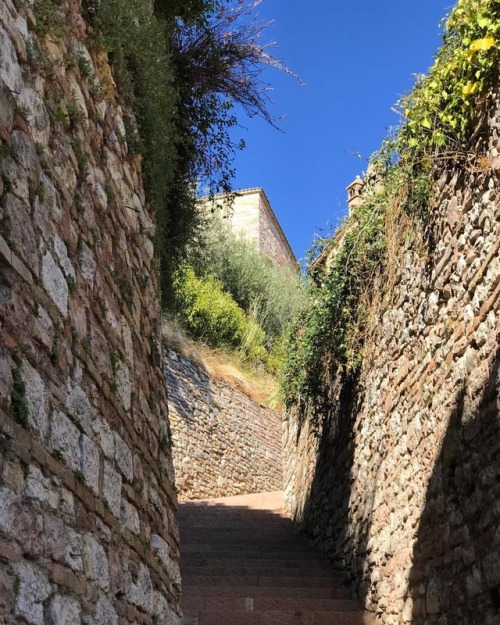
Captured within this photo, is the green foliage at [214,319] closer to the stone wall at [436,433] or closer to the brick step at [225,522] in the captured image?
the brick step at [225,522]

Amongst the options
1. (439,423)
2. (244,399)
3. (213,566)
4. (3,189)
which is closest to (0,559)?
(3,189)

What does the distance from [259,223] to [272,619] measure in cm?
1925

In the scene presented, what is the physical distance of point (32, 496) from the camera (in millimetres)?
2062

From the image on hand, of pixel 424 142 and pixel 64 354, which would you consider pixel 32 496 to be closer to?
pixel 64 354

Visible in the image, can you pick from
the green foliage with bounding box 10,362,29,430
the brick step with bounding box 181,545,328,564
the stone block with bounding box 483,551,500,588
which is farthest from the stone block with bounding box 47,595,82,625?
the brick step with bounding box 181,545,328,564

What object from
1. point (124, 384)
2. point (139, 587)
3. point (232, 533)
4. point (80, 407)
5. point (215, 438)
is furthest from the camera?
point (215, 438)

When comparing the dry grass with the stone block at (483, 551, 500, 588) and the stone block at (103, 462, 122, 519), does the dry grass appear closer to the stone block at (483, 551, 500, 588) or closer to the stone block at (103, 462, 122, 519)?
the stone block at (483, 551, 500, 588)

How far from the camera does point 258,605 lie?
18.9 feet

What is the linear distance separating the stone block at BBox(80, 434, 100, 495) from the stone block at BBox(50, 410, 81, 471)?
0.05 metres

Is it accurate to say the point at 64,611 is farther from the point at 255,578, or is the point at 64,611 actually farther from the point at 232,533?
the point at 232,533

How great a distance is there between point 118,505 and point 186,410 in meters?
10.3

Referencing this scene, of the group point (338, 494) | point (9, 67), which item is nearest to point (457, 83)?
point (9, 67)

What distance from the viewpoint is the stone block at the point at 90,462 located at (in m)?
2.60

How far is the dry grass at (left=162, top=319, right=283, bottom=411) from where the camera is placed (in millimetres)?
14430
